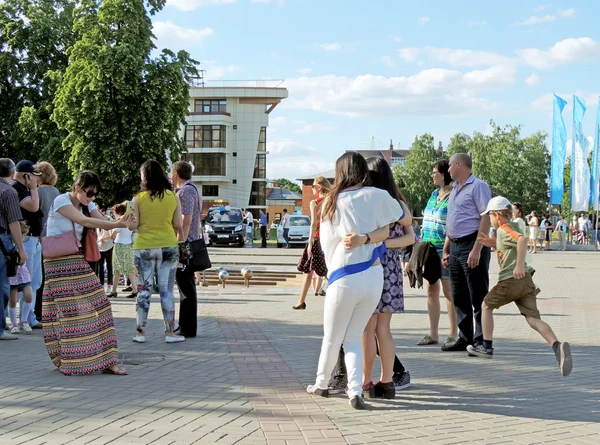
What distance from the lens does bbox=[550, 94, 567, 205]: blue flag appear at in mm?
39094

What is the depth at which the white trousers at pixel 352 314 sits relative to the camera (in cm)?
553

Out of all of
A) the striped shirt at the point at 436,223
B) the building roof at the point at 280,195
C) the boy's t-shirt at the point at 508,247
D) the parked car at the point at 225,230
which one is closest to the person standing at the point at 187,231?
the striped shirt at the point at 436,223

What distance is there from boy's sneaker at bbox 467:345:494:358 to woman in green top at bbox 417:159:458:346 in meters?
0.57

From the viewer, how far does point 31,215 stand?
955 cm

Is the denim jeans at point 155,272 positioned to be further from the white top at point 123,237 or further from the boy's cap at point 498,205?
the white top at point 123,237

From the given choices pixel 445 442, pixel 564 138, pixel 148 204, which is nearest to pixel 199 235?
pixel 148 204

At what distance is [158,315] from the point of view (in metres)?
11.5

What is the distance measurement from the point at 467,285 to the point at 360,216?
309cm

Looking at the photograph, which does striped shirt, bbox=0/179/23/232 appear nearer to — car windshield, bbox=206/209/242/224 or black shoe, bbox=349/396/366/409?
black shoe, bbox=349/396/366/409

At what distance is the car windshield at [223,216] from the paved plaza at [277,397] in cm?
3176

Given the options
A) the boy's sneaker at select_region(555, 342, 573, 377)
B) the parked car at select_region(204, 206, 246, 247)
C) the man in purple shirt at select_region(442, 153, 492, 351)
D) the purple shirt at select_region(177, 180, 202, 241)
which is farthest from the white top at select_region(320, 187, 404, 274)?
the parked car at select_region(204, 206, 246, 247)

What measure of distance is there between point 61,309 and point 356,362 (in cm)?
282

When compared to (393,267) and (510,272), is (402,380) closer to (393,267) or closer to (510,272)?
(393,267)

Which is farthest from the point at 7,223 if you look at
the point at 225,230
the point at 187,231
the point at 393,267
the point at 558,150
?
the point at 558,150
